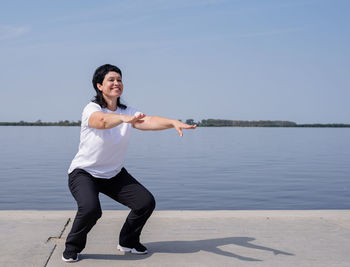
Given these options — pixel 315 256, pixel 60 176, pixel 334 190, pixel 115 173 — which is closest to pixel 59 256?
pixel 115 173

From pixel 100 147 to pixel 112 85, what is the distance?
0.62m

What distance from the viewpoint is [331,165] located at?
27.1m

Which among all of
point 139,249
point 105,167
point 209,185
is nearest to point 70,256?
point 139,249

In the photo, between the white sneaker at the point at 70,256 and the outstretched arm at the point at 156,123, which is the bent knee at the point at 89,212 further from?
the outstretched arm at the point at 156,123

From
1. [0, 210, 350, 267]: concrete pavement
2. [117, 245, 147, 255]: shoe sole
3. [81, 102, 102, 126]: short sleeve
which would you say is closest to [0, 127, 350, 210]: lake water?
[0, 210, 350, 267]: concrete pavement

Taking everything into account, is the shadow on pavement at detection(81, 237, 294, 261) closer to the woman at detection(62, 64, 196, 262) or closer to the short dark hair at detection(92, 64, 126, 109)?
the woman at detection(62, 64, 196, 262)

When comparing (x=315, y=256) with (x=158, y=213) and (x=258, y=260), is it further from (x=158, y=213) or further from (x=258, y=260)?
(x=158, y=213)

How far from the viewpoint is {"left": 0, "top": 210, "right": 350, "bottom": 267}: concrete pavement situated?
15.6 ft

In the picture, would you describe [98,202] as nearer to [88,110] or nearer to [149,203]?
[149,203]

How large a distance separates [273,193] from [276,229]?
34.0ft

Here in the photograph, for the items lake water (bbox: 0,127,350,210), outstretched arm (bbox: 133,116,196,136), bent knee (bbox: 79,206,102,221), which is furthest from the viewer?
lake water (bbox: 0,127,350,210)

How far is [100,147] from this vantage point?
4.80m

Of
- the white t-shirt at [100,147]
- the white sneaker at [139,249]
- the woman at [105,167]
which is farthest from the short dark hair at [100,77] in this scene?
the white sneaker at [139,249]

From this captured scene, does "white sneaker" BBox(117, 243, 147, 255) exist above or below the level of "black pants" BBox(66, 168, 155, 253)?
below
